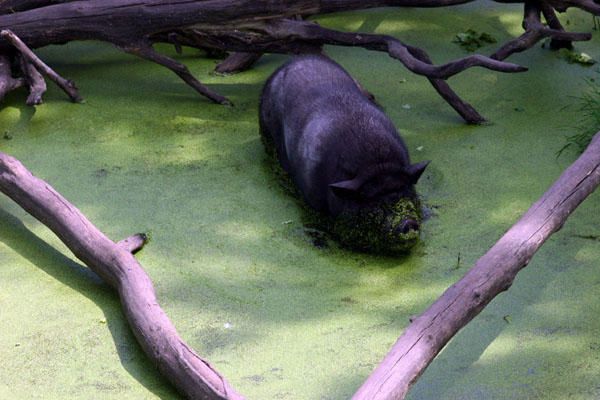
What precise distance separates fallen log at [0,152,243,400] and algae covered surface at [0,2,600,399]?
0.54 ft

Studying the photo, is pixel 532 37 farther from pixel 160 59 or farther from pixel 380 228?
pixel 160 59

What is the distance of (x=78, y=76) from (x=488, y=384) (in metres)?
3.94

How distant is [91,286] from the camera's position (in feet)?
16.0

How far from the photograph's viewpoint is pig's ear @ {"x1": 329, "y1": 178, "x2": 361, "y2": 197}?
5129 millimetres

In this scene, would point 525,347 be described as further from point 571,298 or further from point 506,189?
point 506,189

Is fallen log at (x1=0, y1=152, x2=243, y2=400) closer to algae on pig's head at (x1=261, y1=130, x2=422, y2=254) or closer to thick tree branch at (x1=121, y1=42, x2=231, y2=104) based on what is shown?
algae on pig's head at (x1=261, y1=130, x2=422, y2=254)

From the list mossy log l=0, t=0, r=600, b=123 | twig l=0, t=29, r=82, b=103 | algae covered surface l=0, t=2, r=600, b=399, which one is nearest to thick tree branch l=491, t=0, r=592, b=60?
mossy log l=0, t=0, r=600, b=123

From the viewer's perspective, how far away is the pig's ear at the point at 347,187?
202 inches

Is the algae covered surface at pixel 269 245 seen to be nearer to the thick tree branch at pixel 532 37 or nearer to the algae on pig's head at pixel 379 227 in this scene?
the algae on pig's head at pixel 379 227

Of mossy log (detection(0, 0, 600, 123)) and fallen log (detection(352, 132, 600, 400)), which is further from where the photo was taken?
mossy log (detection(0, 0, 600, 123))

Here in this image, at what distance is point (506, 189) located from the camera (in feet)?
18.4

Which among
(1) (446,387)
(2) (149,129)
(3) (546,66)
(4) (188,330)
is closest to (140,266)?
(4) (188,330)

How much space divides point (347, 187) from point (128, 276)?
3.99 feet

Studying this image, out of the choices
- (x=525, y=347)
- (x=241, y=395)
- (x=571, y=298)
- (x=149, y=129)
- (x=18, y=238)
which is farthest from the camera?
(x=149, y=129)
